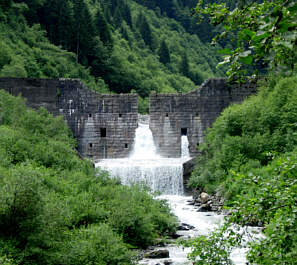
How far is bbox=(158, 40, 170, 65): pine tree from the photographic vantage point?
5359 cm

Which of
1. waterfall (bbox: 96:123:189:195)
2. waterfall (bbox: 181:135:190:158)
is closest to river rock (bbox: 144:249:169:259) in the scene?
waterfall (bbox: 96:123:189:195)

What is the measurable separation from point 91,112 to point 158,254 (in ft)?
43.9

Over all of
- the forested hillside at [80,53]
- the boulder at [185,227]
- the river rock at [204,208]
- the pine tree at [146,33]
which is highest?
the pine tree at [146,33]

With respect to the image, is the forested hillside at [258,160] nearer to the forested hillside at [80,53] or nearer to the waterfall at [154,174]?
the waterfall at [154,174]

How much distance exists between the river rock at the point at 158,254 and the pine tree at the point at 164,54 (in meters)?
45.1

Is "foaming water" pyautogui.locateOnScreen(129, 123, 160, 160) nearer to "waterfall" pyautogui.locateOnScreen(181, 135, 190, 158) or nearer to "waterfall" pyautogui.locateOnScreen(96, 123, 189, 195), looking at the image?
"waterfall" pyautogui.locateOnScreen(181, 135, 190, 158)

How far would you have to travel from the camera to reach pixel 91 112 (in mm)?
22156

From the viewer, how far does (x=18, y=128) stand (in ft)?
53.2

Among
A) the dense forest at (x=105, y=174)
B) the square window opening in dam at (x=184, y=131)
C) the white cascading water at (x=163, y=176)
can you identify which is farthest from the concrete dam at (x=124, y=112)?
the dense forest at (x=105, y=174)

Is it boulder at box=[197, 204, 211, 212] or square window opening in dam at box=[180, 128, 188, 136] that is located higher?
square window opening in dam at box=[180, 128, 188, 136]

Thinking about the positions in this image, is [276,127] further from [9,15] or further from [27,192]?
[9,15]

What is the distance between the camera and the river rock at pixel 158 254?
9.73 m

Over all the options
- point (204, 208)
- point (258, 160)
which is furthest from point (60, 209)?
point (258, 160)

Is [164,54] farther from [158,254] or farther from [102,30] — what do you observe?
[158,254]
